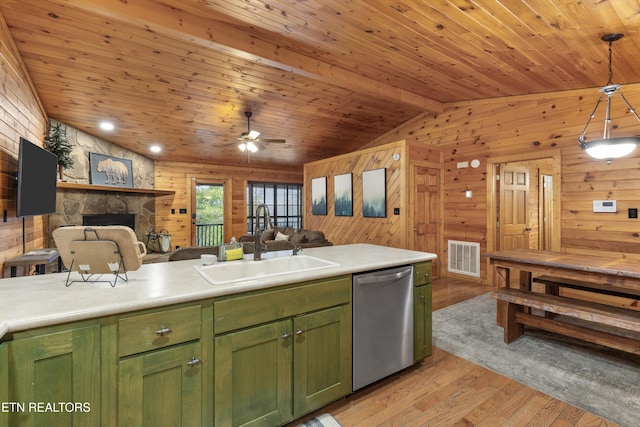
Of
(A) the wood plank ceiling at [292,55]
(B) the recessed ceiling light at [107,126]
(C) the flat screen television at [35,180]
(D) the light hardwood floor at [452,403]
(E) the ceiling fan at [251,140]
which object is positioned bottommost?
(D) the light hardwood floor at [452,403]

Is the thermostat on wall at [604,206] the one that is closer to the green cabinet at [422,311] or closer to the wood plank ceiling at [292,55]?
the wood plank ceiling at [292,55]

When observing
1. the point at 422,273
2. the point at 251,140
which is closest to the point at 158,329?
the point at 422,273

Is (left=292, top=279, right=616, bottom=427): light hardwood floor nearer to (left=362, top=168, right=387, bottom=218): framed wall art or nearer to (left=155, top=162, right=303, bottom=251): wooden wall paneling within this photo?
(left=362, top=168, right=387, bottom=218): framed wall art

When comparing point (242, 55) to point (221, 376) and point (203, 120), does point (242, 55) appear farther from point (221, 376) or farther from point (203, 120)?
point (221, 376)

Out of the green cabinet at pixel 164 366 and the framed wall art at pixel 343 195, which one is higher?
the framed wall art at pixel 343 195

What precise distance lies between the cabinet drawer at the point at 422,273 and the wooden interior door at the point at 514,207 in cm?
328

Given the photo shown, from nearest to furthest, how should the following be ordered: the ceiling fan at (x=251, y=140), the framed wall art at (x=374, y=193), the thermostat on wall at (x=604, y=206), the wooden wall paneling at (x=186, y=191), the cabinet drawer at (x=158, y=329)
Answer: the cabinet drawer at (x=158, y=329) < the thermostat on wall at (x=604, y=206) < the ceiling fan at (x=251, y=140) < the framed wall art at (x=374, y=193) < the wooden wall paneling at (x=186, y=191)

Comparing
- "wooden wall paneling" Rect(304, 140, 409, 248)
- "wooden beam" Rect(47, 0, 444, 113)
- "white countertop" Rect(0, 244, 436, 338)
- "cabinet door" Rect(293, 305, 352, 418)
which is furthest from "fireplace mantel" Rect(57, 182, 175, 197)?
"cabinet door" Rect(293, 305, 352, 418)

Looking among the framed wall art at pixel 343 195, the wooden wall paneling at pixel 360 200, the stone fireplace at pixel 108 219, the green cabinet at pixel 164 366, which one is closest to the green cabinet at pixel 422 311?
the green cabinet at pixel 164 366

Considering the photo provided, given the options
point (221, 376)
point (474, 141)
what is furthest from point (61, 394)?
point (474, 141)

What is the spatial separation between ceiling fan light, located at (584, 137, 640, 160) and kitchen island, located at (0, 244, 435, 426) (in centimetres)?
218

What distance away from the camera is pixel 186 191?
24.9 feet

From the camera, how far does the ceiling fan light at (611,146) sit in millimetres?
2373

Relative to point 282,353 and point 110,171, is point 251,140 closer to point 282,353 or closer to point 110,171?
point 110,171
